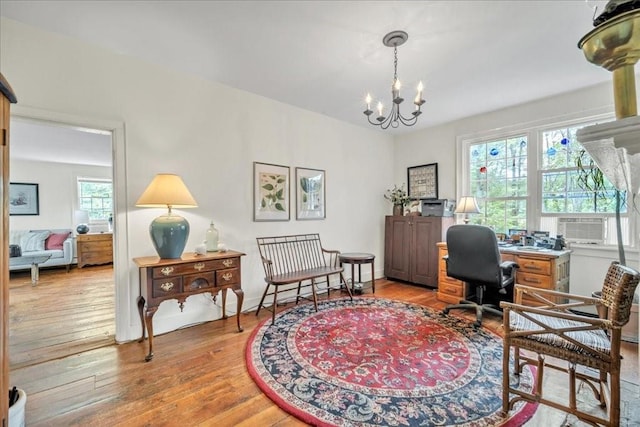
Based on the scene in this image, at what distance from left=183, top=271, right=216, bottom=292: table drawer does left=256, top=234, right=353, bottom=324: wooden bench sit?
0.61 meters

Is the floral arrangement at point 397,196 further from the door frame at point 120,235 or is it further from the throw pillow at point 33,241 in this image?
the throw pillow at point 33,241

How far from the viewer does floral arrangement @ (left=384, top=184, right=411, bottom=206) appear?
4635mm

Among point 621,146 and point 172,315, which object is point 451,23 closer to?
point 621,146

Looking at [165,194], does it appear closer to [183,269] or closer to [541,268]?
[183,269]

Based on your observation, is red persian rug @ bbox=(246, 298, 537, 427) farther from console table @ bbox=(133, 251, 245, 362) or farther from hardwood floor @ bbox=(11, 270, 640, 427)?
console table @ bbox=(133, 251, 245, 362)

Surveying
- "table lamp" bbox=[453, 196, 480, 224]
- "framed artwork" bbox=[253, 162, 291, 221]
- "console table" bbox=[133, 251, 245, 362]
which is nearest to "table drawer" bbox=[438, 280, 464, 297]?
"table lamp" bbox=[453, 196, 480, 224]

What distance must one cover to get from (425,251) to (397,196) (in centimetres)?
104

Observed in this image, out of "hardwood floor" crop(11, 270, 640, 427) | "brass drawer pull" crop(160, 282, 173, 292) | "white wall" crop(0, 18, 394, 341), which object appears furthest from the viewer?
"brass drawer pull" crop(160, 282, 173, 292)

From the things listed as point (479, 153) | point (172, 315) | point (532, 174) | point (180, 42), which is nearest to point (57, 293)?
point (172, 315)

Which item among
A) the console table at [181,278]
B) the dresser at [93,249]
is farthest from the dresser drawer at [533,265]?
the dresser at [93,249]

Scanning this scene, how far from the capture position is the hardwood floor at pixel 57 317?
242cm

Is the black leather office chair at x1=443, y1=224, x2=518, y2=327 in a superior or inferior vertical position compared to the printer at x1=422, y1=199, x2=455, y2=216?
inferior

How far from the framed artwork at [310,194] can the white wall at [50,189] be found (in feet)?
19.2

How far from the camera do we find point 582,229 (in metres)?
3.19
